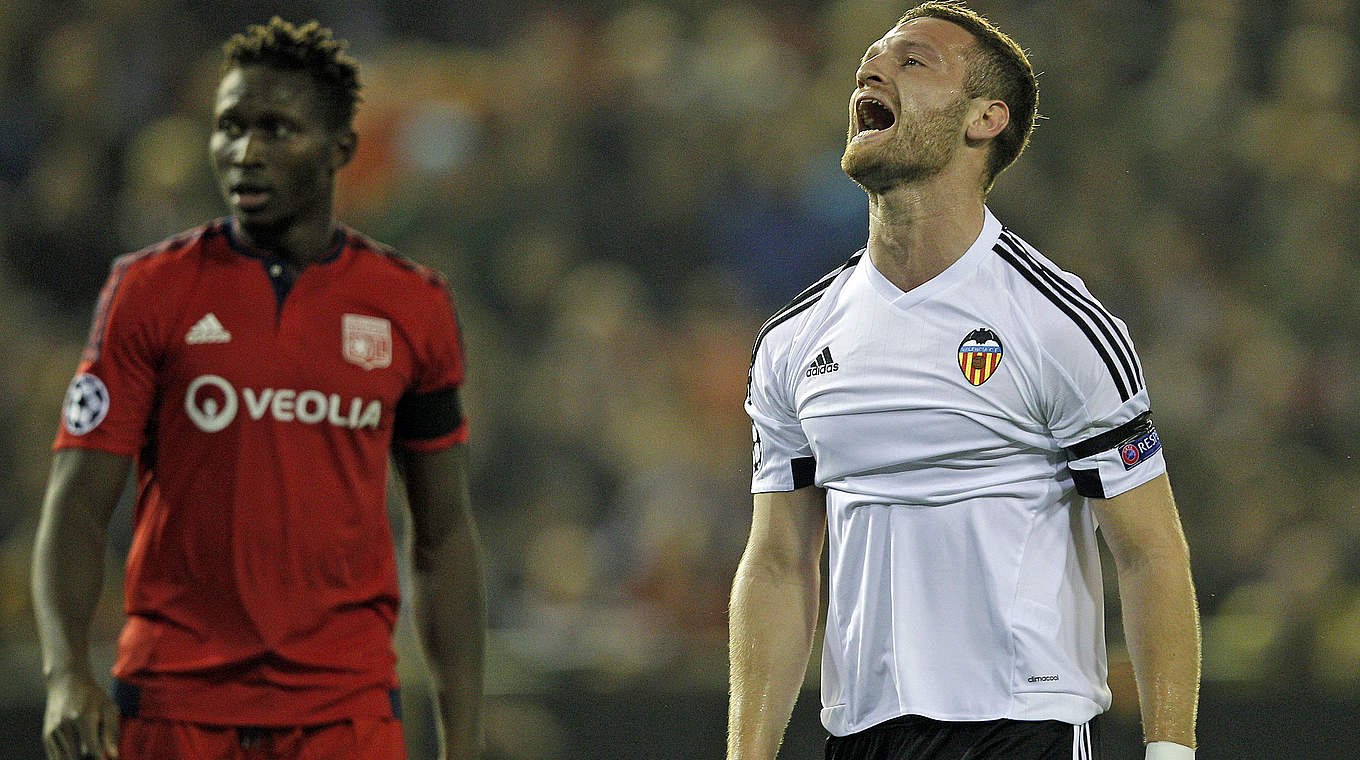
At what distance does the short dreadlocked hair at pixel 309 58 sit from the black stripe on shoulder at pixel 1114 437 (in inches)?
67.6

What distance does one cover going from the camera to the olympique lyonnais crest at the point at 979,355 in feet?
9.84

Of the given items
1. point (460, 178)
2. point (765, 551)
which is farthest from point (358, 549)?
point (460, 178)

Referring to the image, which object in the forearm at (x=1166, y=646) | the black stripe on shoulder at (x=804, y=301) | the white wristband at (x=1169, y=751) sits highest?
the black stripe on shoulder at (x=804, y=301)

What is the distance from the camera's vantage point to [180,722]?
3.25 m

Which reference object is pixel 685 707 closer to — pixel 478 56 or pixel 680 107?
pixel 680 107

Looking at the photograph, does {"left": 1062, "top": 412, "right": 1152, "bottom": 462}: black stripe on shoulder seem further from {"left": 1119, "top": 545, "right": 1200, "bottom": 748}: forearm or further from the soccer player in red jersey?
the soccer player in red jersey

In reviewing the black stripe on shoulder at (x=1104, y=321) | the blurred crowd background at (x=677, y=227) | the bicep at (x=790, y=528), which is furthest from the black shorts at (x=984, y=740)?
the blurred crowd background at (x=677, y=227)

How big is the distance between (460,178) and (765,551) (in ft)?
16.1

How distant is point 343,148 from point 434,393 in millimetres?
571

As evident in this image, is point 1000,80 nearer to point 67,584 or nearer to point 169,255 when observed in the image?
point 169,255

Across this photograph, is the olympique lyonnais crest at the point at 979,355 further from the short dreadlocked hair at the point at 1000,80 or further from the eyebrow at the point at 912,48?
the eyebrow at the point at 912,48

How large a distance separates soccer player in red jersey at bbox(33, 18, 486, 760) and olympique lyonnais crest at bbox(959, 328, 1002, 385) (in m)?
1.18

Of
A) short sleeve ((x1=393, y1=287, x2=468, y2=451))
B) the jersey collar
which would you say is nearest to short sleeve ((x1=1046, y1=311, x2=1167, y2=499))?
the jersey collar

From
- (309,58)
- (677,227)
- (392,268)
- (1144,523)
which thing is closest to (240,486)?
(392,268)
